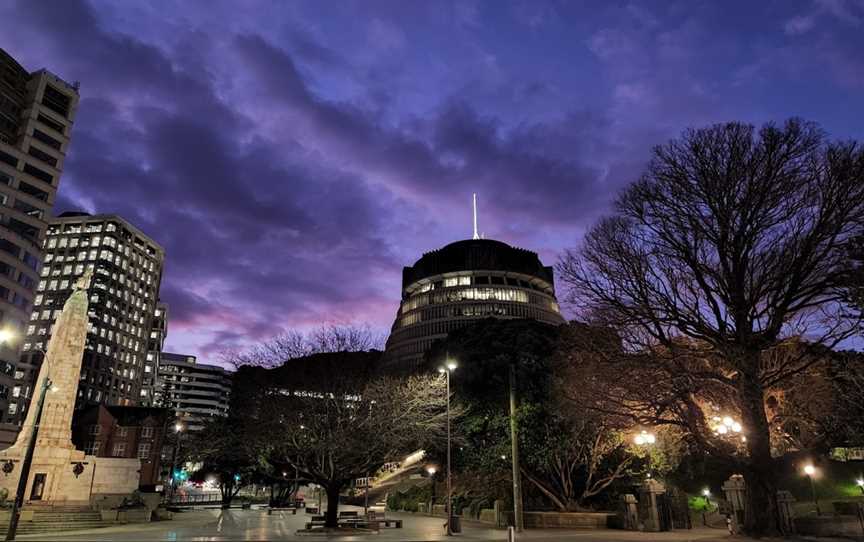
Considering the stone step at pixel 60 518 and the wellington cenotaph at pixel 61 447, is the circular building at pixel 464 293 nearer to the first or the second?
the wellington cenotaph at pixel 61 447

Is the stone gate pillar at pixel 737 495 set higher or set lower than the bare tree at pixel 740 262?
lower

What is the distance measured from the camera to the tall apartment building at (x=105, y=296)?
379 feet

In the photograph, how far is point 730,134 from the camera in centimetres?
1972

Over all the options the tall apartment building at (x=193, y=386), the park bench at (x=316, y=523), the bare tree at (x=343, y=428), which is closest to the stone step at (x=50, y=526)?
the bare tree at (x=343, y=428)

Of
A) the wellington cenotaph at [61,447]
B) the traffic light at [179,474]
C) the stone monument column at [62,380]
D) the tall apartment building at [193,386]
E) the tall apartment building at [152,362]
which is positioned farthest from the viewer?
the tall apartment building at [193,386]

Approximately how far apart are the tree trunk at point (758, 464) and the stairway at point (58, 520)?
3186 centimetres

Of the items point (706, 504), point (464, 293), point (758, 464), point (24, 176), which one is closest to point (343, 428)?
point (758, 464)

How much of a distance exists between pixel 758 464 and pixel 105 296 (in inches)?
5218

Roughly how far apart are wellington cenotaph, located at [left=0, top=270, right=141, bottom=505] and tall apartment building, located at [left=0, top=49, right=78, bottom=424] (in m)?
29.6

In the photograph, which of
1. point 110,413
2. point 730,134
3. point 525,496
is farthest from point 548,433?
point 110,413

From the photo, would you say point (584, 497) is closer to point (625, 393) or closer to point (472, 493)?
point (472, 493)

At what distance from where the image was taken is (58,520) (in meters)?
30.4

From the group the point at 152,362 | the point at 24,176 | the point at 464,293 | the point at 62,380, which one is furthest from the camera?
the point at 152,362

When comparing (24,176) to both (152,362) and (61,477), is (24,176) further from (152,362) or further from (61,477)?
(152,362)
